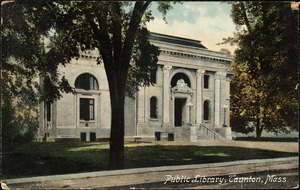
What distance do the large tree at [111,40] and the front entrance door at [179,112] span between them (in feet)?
2.01

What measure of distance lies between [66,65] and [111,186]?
80.3 inches

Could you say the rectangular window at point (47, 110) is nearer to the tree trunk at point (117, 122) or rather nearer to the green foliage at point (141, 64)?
the tree trunk at point (117, 122)

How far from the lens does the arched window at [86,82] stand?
5.85 meters

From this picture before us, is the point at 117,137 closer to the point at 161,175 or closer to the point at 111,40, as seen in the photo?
the point at 161,175

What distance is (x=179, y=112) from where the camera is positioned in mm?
5848

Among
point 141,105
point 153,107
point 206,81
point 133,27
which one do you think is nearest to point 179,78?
point 206,81

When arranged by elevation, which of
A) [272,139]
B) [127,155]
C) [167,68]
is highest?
[167,68]

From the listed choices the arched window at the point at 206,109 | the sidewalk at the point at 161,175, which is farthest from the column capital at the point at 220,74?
the sidewalk at the point at 161,175

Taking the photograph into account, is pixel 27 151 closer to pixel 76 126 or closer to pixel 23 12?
pixel 76 126

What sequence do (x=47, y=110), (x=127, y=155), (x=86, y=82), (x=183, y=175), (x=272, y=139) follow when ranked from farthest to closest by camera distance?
1. (x=47, y=110)
2. (x=86, y=82)
3. (x=272, y=139)
4. (x=127, y=155)
5. (x=183, y=175)

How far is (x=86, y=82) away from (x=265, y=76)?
288 cm

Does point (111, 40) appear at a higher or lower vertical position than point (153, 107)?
higher

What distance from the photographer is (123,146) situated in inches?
225

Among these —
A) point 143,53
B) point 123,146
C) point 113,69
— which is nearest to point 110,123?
point 123,146
